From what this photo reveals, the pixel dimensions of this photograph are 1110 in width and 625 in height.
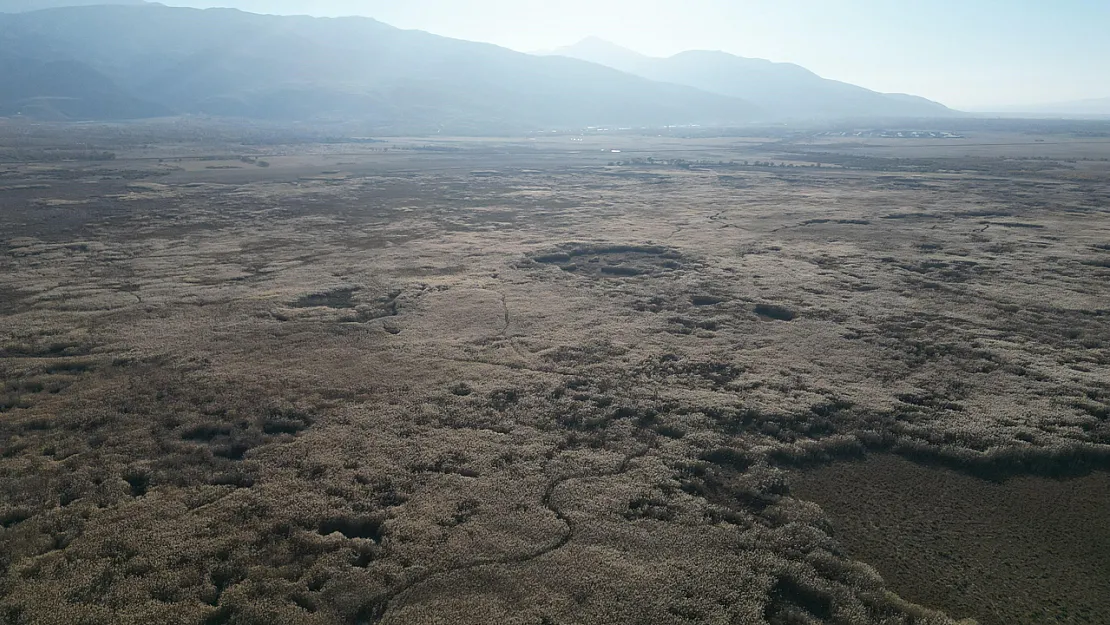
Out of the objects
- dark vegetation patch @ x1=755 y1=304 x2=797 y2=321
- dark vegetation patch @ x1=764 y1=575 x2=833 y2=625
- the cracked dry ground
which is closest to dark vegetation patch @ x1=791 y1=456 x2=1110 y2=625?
the cracked dry ground

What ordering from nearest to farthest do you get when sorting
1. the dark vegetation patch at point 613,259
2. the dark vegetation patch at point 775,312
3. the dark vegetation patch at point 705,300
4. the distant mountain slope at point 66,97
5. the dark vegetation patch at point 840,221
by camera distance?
the dark vegetation patch at point 775,312
the dark vegetation patch at point 705,300
the dark vegetation patch at point 613,259
the dark vegetation patch at point 840,221
the distant mountain slope at point 66,97

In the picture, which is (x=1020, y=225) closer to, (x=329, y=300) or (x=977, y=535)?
(x=977, y=535)

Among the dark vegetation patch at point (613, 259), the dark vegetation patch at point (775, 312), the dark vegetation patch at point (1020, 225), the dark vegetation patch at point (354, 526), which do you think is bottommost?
the dark vegetation patch at point (354, 526)

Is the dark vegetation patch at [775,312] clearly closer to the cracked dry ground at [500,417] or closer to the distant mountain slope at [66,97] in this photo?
the cracked dry ground at [500,417]

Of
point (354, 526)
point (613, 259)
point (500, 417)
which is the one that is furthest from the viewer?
point (613, 259)

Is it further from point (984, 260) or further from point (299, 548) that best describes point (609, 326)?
point (984, 260)

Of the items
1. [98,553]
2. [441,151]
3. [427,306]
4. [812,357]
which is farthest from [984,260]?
[441,151]

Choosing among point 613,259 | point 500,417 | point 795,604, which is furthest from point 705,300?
point 795,604

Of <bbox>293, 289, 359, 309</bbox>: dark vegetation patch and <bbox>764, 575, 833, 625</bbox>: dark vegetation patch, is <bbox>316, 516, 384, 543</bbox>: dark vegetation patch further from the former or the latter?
<bbox>293, 289, 359, 309</bbox>: dark vegetation patch

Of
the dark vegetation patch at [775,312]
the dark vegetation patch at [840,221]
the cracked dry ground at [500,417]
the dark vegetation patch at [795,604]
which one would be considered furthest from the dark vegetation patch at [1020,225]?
A: the dark vegetation patch at [795,604]
